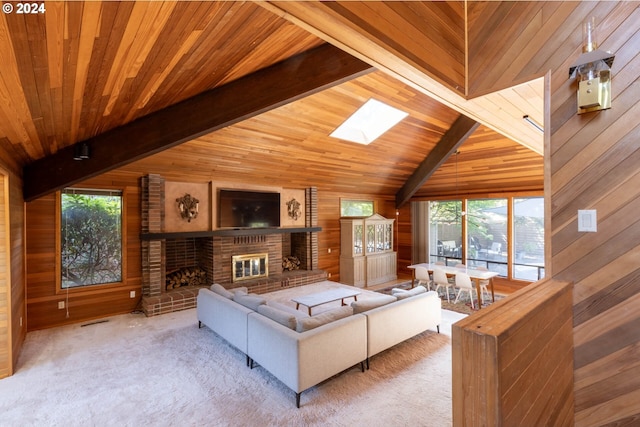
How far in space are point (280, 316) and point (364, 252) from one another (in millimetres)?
4698

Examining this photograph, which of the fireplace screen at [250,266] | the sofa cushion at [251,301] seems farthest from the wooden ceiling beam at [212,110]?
the fireplace screen at [250,266]

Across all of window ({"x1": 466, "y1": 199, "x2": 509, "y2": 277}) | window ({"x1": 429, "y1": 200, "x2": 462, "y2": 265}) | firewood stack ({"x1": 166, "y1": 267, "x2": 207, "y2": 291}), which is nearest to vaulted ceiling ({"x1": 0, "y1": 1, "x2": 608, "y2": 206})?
firewood stack ({"x1": 166, "y1": 267, "x2": 207, "y2": 291})

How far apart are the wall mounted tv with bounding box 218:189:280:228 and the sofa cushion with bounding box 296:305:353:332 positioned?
3386 mm

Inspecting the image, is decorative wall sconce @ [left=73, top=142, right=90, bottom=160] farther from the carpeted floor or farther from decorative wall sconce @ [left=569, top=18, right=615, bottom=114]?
the carpeted floor

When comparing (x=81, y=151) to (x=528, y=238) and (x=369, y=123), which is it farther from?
(x=528, y=238)

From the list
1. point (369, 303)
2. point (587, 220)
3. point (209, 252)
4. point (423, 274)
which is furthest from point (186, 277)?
point (587, 220)

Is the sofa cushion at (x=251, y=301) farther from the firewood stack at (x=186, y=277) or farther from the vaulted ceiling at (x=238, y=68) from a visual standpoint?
the firewood stack at (x=186, y=277)

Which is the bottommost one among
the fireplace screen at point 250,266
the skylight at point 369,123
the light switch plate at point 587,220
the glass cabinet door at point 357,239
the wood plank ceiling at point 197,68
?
the fireplace screen at point 250,266

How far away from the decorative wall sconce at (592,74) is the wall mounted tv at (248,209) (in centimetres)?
536

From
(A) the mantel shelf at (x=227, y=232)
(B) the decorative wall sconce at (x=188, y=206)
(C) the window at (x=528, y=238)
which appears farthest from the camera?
(C) the window at (x=528, y=238)

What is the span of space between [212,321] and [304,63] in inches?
136

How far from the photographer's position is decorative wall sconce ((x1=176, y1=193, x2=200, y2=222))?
213 inches

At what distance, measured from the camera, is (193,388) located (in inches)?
114

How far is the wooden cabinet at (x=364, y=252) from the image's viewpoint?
7402 mm
